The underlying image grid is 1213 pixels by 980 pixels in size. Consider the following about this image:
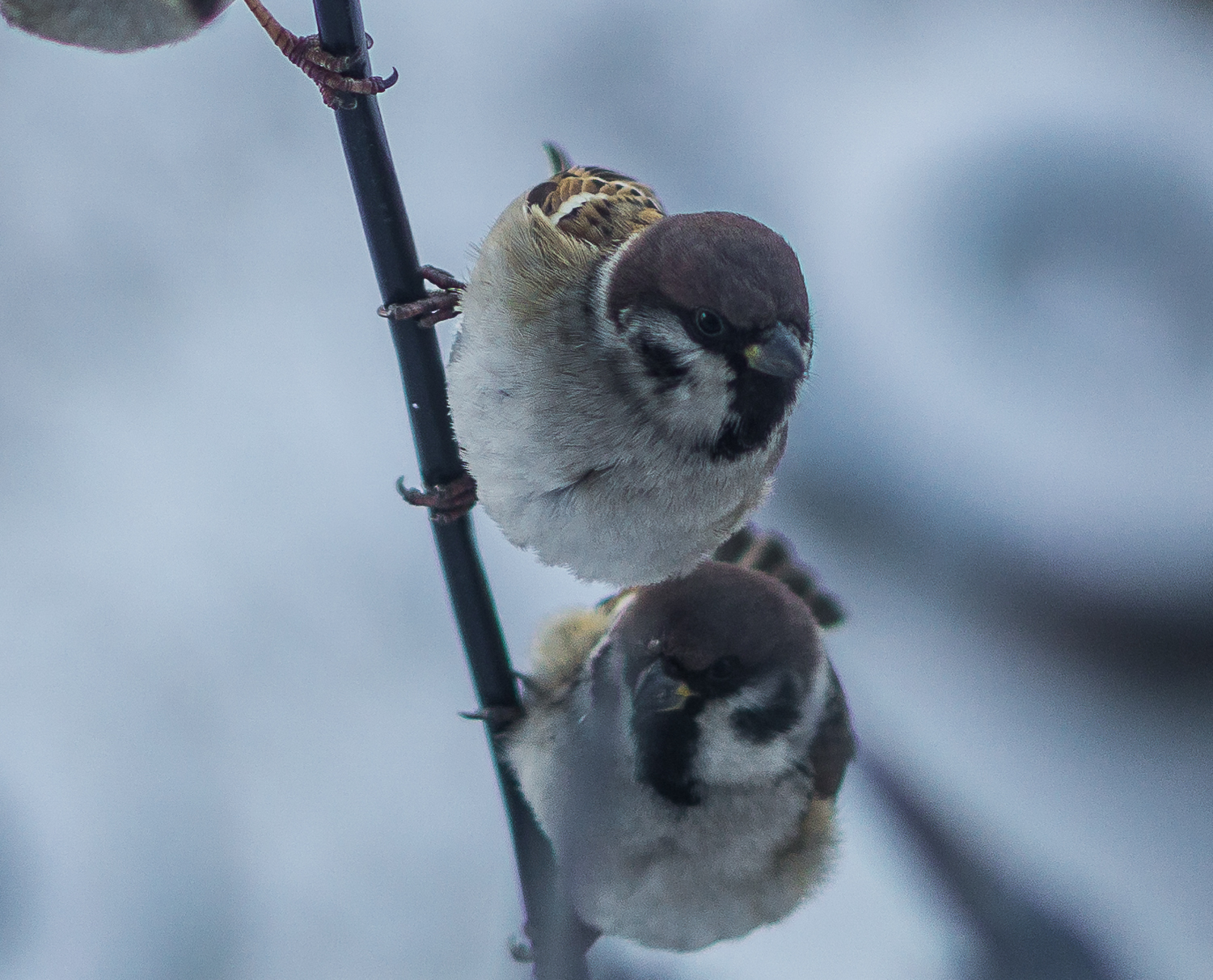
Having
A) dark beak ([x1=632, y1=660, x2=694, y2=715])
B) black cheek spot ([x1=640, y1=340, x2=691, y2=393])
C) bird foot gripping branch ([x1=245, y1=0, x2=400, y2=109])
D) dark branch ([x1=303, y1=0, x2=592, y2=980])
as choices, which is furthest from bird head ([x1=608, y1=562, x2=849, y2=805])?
bird foot gripping branch ([x1=245, y1=0, x2=400, y2=109])

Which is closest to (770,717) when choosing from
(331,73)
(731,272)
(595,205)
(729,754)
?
(729,754)

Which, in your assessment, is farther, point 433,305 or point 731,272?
point 433,305

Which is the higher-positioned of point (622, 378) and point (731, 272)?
point (731, 272)

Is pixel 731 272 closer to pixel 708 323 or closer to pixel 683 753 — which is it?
pixel 708 323

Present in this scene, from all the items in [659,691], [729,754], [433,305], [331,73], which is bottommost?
[729,754]

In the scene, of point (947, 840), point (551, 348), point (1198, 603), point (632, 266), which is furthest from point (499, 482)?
point (1198, 603)

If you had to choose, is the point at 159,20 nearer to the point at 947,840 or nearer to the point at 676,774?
the point at 676,774

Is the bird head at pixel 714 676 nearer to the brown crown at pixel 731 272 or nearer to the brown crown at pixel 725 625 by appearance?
the brown crown at pixel 725 625

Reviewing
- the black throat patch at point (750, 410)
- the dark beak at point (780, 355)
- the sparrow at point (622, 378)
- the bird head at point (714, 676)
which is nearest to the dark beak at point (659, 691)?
the bird head at point (714, 676)
